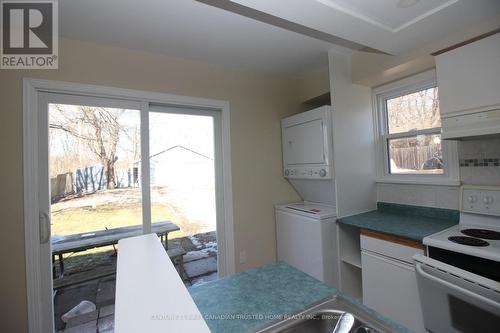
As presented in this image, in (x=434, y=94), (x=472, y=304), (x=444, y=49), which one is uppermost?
(x=444, y=49)

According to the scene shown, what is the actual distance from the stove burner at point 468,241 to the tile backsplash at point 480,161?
1.91ft

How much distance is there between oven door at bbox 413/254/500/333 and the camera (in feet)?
3.63

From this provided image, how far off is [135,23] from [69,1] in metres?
0.38

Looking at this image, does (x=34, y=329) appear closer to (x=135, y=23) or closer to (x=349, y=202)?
(x=135, y=23)

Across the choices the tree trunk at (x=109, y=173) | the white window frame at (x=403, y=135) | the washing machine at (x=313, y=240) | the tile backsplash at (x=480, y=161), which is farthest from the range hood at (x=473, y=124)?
the tree trunk at (x=109, y=173)

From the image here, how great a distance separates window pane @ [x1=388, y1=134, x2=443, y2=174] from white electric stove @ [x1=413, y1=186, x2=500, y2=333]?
0.45m

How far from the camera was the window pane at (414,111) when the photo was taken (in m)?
2.01

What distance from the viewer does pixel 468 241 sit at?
1.34 m

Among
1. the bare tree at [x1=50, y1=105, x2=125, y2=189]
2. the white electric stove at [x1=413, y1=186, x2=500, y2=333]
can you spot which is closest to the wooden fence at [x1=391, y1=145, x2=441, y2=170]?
the white electric stove at [x1=413, y1=186, x2=500, y2=333]

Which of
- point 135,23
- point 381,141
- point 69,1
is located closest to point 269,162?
point 381,141

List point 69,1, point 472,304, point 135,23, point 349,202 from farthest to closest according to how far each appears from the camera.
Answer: point 349,202 < point 135,23 < point 69,1 < point 472,304

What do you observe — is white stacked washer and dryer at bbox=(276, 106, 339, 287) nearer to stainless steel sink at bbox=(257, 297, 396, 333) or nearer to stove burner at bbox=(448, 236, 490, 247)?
stove burner at bbox=(448, 236, 490, 247)

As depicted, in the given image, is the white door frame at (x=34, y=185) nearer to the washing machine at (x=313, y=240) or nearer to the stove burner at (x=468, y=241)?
the washing machine at (x=313, y=240)

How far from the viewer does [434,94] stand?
200 centimetres
